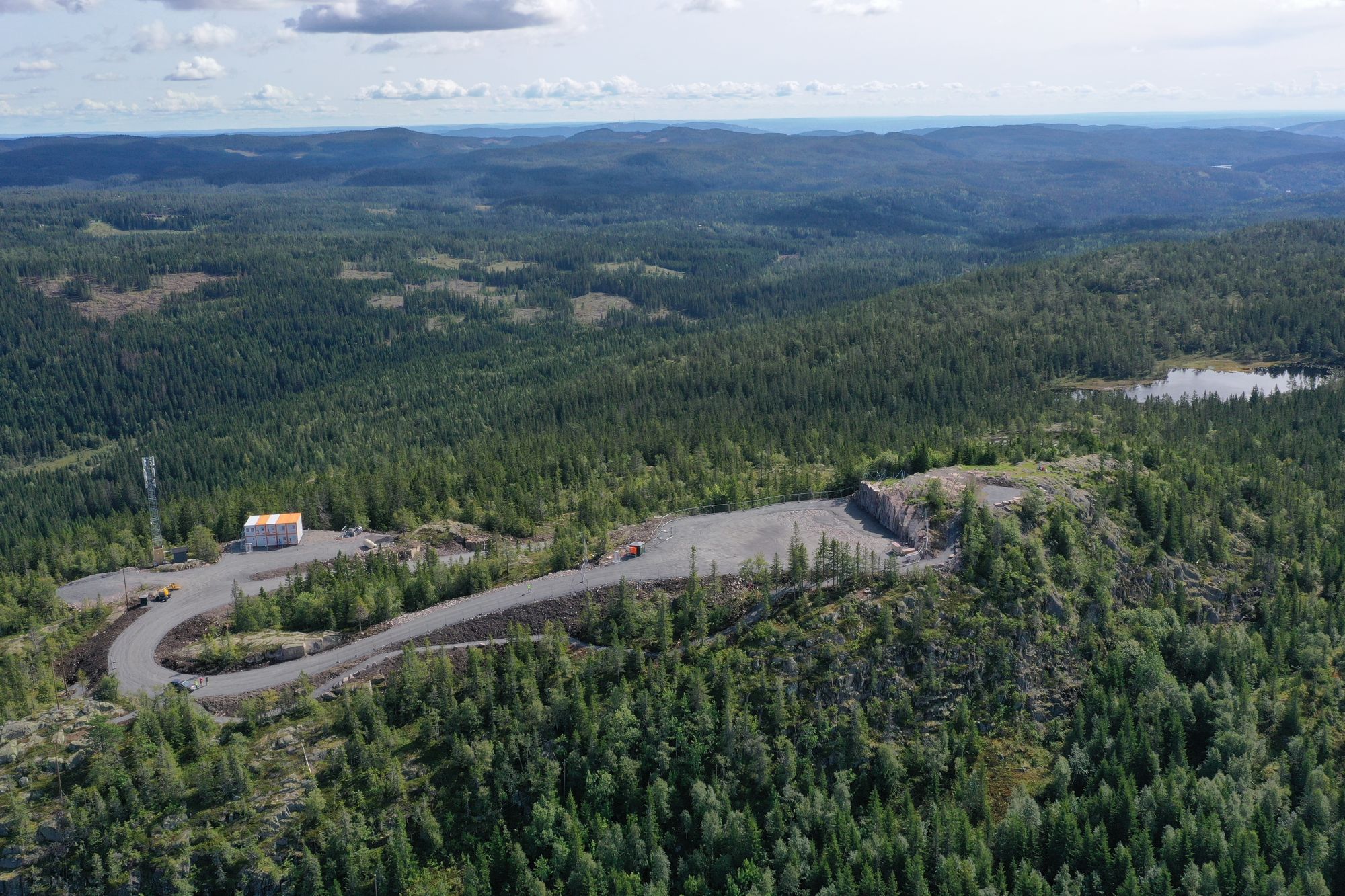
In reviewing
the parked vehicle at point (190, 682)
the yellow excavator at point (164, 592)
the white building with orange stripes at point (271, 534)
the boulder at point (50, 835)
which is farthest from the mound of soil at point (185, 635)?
the boulder at point (50, 835)

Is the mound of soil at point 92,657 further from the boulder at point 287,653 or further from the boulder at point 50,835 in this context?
the boulder at point 50,835

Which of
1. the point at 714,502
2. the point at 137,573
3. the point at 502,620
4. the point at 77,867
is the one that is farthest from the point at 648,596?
the point at 137,573

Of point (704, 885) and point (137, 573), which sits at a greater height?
point (137, 573)

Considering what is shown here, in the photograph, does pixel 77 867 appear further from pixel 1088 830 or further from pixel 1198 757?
pixel 1198 757

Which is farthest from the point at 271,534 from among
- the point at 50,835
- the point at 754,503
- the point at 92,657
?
the point at 754,503

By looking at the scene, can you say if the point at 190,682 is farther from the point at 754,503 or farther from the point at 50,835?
the point at 754,503

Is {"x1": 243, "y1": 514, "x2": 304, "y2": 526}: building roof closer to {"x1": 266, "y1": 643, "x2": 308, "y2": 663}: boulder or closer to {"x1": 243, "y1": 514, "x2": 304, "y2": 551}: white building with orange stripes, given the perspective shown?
{"x1": 243, "y1": 514, "x2": 304, "y2": 551}: white building with orange stripes

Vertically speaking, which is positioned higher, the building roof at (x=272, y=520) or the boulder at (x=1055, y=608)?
the building roof at (x=272, y=520)
